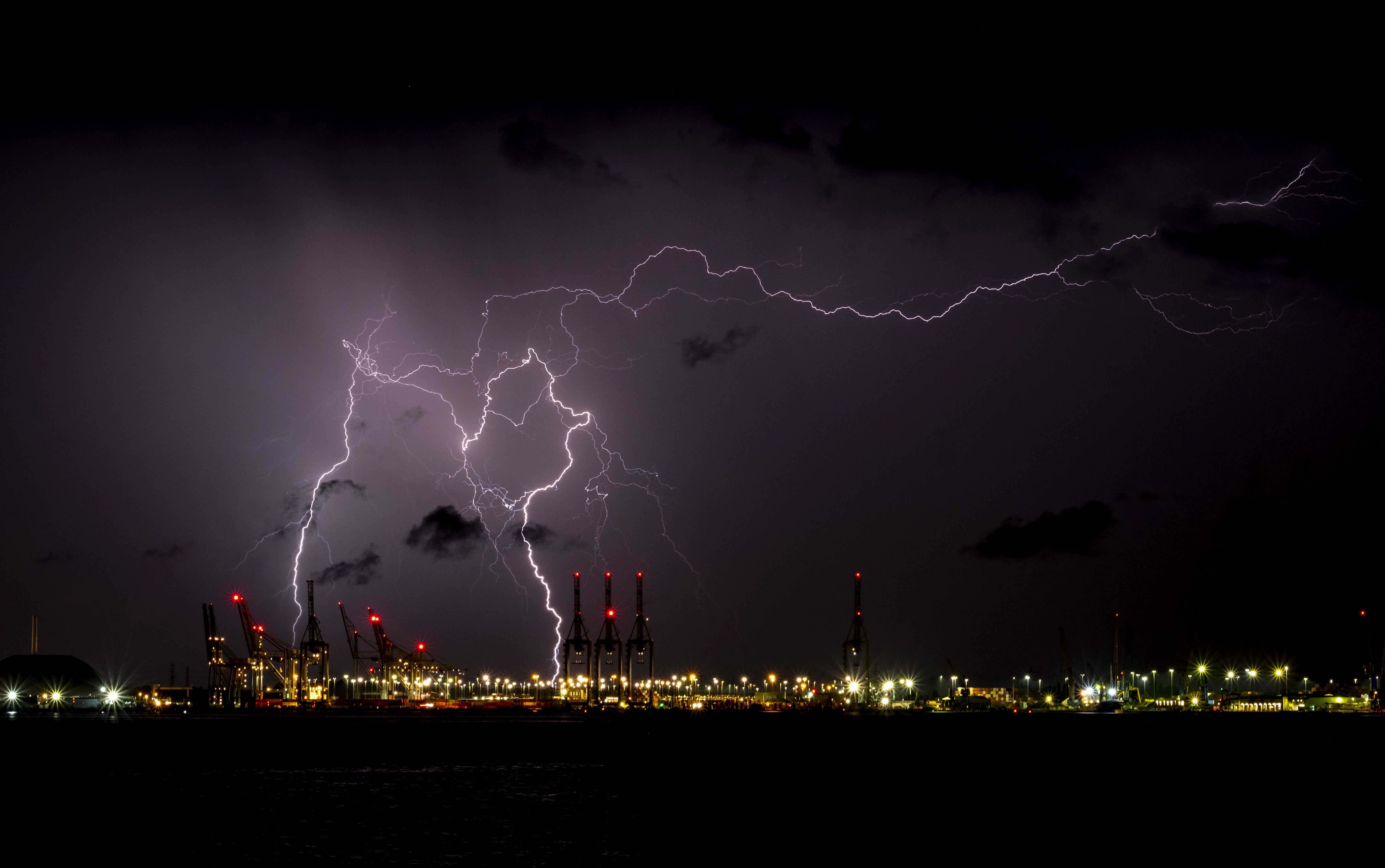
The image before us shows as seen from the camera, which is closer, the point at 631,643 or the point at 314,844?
the point at 314,844

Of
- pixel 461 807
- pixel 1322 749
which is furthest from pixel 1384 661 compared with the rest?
pixel 461 807

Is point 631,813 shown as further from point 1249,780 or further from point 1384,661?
point 1384,661

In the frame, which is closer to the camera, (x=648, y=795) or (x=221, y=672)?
(x=648, y=795)

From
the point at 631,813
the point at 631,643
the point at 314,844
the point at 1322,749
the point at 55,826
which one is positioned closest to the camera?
the point at 314,844

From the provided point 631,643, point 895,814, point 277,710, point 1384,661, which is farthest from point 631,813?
point 1384,661

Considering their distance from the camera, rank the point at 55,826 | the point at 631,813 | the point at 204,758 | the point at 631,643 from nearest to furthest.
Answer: the point at 55,826 < the point at 631,813 < the point at 204,758 < the point at 631,643

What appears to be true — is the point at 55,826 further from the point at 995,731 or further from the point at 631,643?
the point at 631,643

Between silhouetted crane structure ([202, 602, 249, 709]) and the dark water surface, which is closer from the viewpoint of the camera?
the dark water surface

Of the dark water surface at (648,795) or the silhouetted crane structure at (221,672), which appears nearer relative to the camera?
the dark water surface at (648,795)
